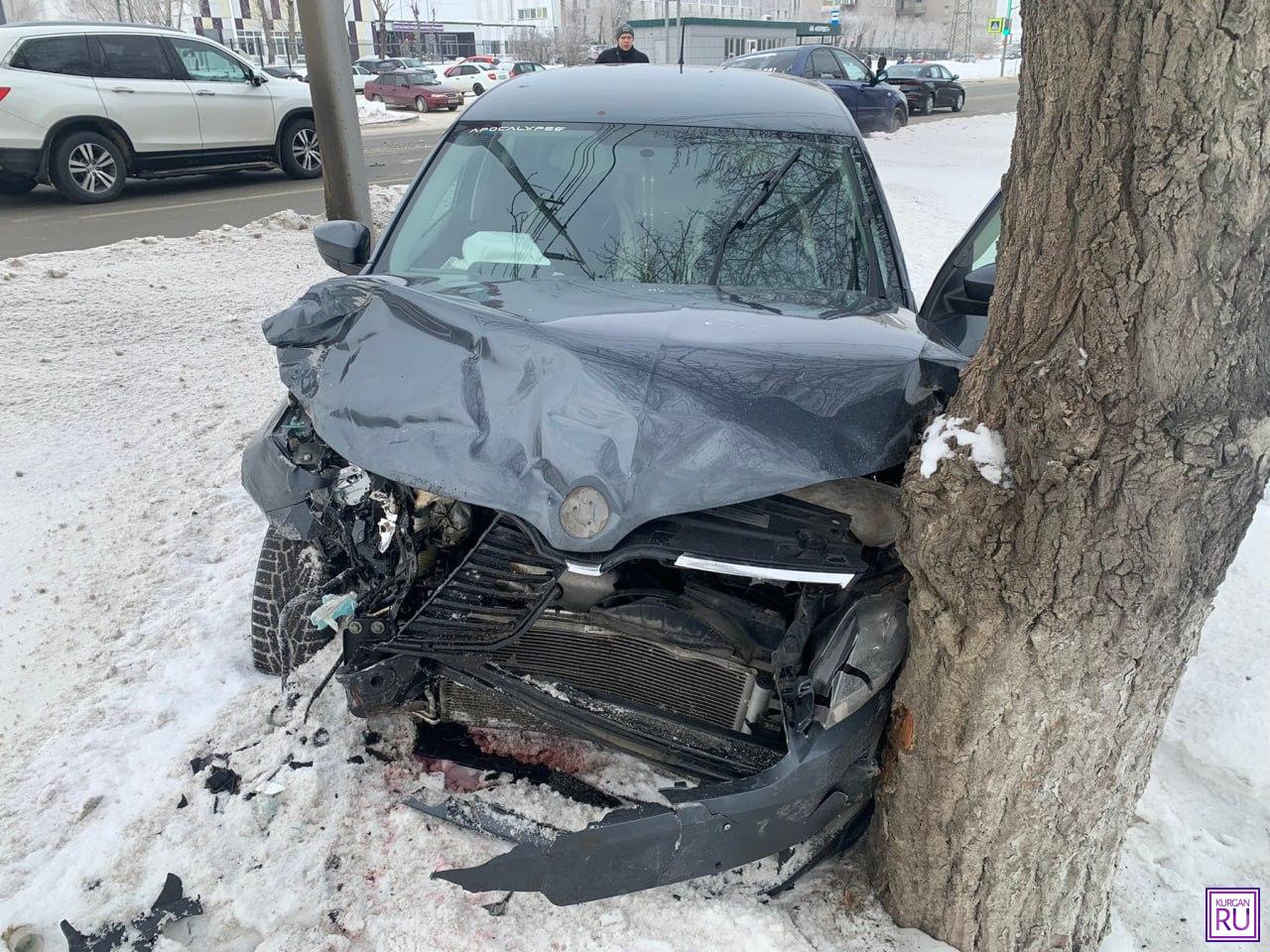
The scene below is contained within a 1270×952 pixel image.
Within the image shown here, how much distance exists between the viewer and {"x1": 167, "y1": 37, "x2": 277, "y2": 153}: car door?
10.5 m

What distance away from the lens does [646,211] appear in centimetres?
324

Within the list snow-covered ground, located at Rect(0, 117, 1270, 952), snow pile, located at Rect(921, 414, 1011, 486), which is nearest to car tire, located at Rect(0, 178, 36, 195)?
snow-covered ground, located at Rect(0, 117, 1270, 952)

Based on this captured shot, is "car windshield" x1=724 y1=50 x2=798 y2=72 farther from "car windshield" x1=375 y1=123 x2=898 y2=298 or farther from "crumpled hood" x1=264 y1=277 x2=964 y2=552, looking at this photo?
"crumpled hood" x1=264 y1=277 x2=964 y2=552

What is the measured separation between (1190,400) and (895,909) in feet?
4.62

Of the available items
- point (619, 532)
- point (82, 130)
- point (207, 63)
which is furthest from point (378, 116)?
point (619, 532)

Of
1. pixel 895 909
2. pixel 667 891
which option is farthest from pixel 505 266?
pixel 895 909

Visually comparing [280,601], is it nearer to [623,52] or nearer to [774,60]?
[623,52]

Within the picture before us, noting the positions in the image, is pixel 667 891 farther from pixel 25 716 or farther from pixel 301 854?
pixel 25 716

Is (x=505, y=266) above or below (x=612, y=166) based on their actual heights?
below

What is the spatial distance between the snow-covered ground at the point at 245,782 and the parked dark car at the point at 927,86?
22.7 metres

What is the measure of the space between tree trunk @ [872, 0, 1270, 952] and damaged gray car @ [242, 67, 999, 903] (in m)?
0.23

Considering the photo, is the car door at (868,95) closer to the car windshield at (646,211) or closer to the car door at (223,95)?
the car door at (223,95)

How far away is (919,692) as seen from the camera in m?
2.03

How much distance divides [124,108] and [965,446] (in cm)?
1095
